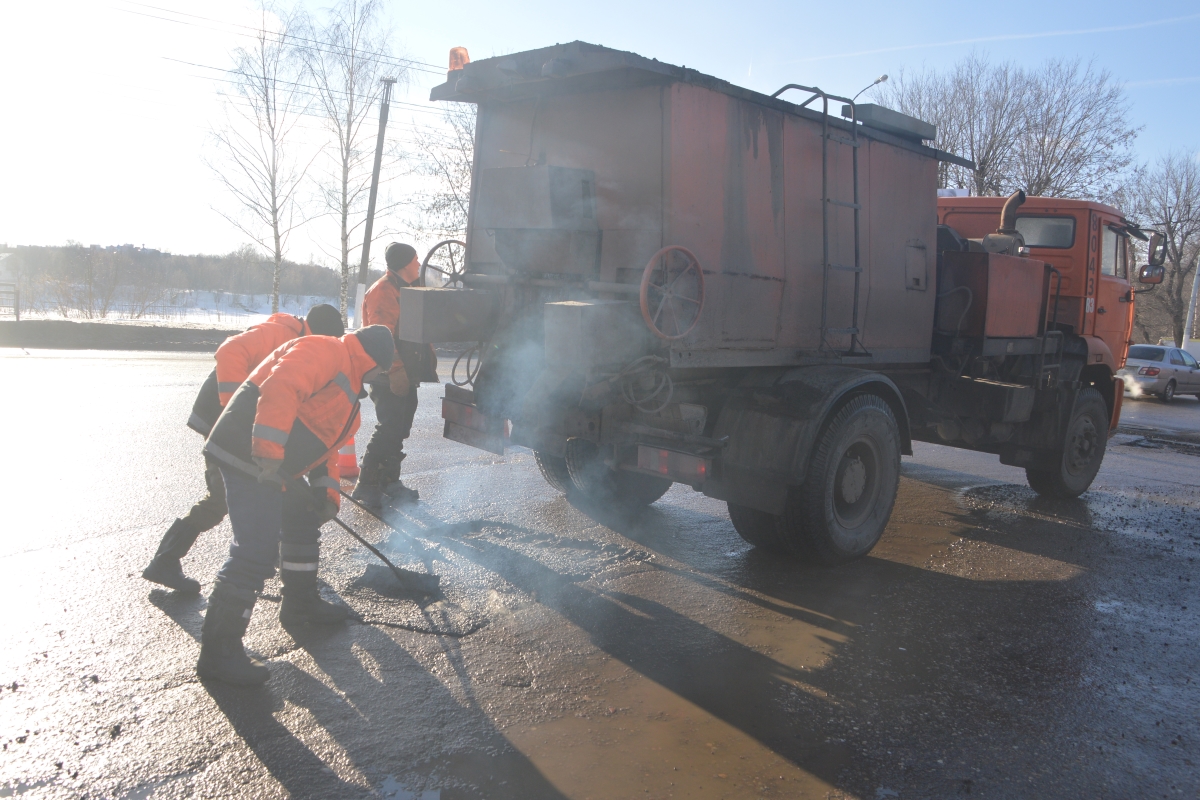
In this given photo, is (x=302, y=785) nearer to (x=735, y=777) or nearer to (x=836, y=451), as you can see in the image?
→ (x=735, y=777)

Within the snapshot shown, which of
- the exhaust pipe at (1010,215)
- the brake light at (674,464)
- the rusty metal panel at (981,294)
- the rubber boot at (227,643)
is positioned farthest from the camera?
the exhaust pipe at (1010,215)

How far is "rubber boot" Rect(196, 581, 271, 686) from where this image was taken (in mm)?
3049

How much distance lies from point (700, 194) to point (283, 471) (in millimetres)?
2521

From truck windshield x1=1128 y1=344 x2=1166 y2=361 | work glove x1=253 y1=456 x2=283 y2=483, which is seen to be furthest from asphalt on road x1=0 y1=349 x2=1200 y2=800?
truck windshield x1=1128 y1=344 x2=1166 y2=361

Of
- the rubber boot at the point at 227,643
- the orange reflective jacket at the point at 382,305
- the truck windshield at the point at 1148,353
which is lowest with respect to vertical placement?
the rubber boot at the point at 227,643

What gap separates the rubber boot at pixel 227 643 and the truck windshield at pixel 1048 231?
700cm

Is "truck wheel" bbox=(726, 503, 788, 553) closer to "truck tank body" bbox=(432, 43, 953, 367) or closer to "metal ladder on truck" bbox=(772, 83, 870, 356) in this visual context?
"truck tank body" bbox=(432, 43, 953, 367)

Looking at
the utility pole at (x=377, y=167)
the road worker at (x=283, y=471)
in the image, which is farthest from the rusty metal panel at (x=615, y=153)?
the utility pole at (x=377, y=167)

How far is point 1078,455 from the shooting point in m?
7.26

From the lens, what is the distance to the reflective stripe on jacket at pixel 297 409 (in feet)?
10.4

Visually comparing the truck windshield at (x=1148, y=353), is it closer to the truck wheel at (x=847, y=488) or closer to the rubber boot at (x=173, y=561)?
the truck wheel at (x=847, y=488)

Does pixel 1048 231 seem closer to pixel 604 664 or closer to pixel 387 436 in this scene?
pixel 387 436

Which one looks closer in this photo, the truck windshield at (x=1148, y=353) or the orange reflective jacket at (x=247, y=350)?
the orange reflective jacket at (x=247, y=350)

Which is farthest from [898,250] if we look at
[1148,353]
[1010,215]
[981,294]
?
[1148,353]
